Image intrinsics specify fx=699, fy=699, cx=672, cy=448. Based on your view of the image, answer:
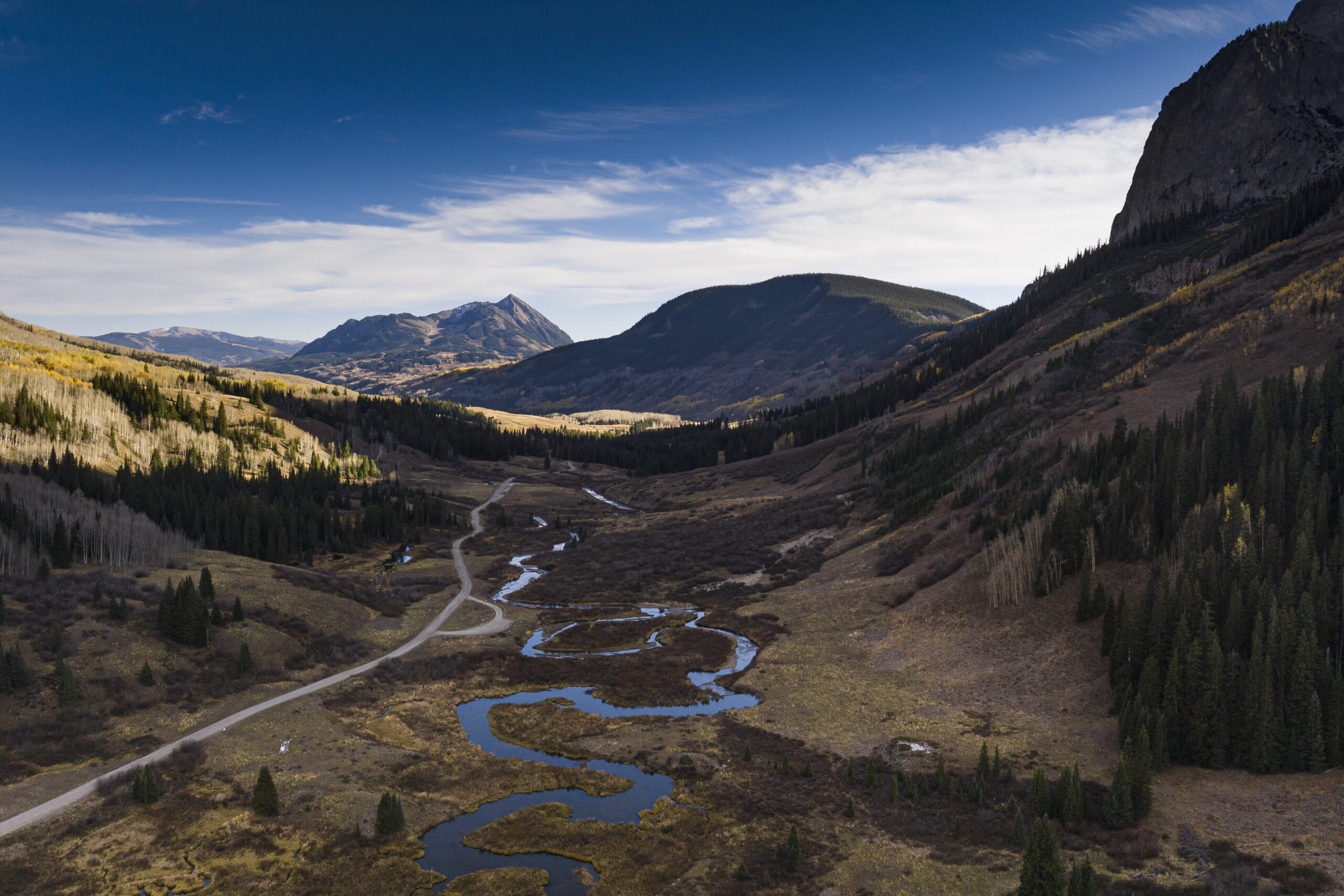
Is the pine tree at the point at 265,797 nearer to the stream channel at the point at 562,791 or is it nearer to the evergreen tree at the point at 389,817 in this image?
the evergreen tree at the point at 389,817

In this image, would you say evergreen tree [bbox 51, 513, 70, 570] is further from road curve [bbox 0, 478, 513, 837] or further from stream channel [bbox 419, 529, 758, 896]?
stream channel [bbox 419, 529, 758, 896]

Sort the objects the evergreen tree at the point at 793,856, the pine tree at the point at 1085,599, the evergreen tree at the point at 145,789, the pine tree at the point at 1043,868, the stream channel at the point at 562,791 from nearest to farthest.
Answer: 1. the pine tree at the point at 1043,868
2. the evergreen tree at the point at 793,856
3. the stream channel at the point at 562,791
4. the evergreen tree at the point at 145,789
5. the pine tree at the point at 1085,599

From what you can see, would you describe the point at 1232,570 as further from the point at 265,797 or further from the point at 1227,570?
the point at 265,797

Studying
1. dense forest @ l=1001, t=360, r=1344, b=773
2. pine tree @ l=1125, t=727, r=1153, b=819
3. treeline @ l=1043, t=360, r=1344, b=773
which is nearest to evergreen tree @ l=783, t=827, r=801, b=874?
pine tree @ l=1125, t=727, r=1153, b=819

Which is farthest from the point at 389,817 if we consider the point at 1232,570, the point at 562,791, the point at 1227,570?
the point at 1232,570

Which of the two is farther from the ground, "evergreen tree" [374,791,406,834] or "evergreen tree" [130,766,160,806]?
→ "evergreen tree" [130,766,160,806]

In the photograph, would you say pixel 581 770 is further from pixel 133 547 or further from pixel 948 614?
pixel 133 547

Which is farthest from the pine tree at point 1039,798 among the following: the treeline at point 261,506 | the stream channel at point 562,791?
the treeline at point 261,506
